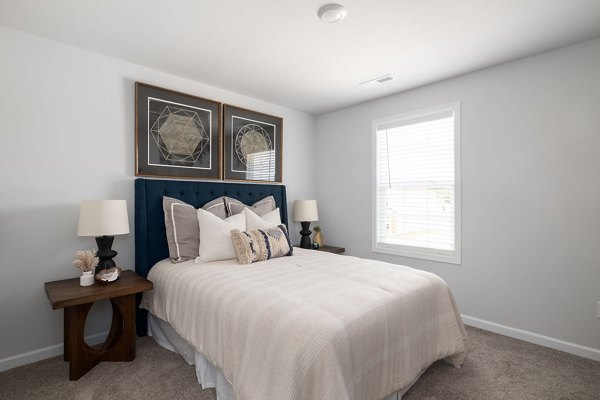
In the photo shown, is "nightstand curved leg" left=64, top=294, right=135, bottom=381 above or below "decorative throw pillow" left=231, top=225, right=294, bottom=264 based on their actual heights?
below

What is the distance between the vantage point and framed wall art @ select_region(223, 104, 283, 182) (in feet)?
11.0

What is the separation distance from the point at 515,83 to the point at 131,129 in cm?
350

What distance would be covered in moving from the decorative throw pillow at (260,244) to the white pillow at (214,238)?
0.26 feet

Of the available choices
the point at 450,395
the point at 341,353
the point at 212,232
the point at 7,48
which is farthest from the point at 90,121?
the point at 450,395

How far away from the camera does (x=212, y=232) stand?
260 centimetres

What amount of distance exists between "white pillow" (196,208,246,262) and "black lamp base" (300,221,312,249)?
4.34ft

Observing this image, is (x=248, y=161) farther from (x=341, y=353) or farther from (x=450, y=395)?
(x=450, y=395)

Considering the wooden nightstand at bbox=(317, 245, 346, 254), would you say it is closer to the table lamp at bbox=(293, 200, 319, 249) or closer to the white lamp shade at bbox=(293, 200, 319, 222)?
the table lamp at bbox=(293, 200, 319, 249)

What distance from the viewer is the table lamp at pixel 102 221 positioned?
2119mm

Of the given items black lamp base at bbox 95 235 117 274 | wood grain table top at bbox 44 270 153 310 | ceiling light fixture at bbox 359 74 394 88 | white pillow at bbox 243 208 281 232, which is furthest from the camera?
ceiling light fixture at bbox 359 74 394 88

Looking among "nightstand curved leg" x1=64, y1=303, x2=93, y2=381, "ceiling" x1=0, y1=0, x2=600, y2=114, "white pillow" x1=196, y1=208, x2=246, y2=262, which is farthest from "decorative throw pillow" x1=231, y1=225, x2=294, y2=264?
"ceiling" x1=0, y1=0, x2=600, y2=114

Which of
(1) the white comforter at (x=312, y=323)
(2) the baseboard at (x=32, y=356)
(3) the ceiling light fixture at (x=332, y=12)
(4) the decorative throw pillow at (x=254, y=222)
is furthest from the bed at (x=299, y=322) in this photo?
(3) the ceiling light fixture at (x=332, y=12)

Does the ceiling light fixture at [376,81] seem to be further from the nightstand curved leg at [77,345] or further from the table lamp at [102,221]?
the nightstand curved leg at [77,345]

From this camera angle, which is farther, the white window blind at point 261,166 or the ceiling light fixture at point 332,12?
the white window blind at point 261,166
